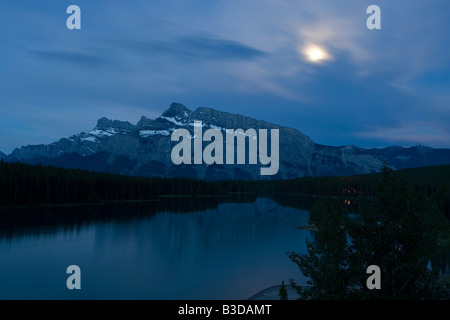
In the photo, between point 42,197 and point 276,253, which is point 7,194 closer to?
point 42,197

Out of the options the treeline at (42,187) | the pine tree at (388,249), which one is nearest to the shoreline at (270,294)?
the pine tree at (388,249)

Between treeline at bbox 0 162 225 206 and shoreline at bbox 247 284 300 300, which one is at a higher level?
treeline at bbox 0 162 225 206

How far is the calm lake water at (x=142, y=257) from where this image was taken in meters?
46.4

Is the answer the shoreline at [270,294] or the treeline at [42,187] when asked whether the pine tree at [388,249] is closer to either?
the shoreline at [270,294]

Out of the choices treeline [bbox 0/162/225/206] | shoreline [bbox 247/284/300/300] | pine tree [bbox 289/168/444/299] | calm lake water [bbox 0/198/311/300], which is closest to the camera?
pine tree [bbox 289/168/444/299]

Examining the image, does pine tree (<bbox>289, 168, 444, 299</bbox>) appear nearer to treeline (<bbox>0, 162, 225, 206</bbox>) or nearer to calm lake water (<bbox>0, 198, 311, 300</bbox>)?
calm lake water (<bbox>0, 198, 311, 300</bbox>)

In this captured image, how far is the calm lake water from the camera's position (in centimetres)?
4644

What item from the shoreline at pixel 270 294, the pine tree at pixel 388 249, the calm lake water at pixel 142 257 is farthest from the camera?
the calm lake water at pixel 142 257

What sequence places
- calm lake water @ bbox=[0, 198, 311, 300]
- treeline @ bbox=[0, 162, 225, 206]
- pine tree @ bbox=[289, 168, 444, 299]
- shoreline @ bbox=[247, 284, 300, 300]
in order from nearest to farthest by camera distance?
pine tree @ bbox=[289, 168, 444, 299], shoreline @ bbox=[247, 284, 300, 300], calm lake water @ bbox=[0, 198, 311, 300], treeline @ bbox=[0, 162, 225, 206]

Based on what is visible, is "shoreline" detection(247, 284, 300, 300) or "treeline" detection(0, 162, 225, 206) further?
"treeline" detection(0, 162, 225, 206)

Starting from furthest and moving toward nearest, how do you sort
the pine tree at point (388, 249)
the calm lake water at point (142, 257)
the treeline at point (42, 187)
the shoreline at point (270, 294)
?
1. the treeline at point (42, 187)
2. the calm lake water at point (142, 257)
3. the shoreline at point (270, 294)
4. the pine tree at point (388, 249)

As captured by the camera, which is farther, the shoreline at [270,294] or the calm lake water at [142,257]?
the calm lake water at [142,257]

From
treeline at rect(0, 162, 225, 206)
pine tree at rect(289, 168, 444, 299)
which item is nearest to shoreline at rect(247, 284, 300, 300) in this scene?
pine tree at rect(289, 168, 444, 299)

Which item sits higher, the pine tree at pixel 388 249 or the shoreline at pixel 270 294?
the pine tree at pixel 388 249
